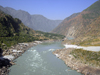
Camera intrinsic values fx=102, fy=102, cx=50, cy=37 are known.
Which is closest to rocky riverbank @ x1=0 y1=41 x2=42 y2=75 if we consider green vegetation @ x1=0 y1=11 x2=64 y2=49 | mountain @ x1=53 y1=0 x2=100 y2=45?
green vegetation @ x1=0 y1=11 x2=64 y2=49

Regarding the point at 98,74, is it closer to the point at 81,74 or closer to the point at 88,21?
the point at 81,74

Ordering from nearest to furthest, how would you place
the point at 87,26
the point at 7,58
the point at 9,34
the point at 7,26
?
the point at 7,58 → the point at 9,34 → the point at 7,26 → the point at 87,26

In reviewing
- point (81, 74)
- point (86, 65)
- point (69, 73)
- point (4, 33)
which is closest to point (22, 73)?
point (69, 73)

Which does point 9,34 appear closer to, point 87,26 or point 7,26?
point 7,26

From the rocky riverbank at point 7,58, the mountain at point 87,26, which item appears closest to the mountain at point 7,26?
the rocky riverbank at point 7,58

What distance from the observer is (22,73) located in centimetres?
2516

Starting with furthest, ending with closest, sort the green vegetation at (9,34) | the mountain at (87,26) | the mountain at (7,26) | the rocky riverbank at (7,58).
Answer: the mountain at (87,26), the mountain at (7,26), the green vegetation at (9,34), the rocky riverbank at (7,58)

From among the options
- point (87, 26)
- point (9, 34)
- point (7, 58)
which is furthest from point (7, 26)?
point (87, 26)

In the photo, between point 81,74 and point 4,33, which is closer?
point 81,74

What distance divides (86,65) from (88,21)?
105 meters

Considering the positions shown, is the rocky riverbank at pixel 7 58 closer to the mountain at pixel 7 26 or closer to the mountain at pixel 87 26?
the mountain at pixel 7 26

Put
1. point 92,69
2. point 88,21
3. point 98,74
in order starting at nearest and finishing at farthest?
point 98,74 → point 92,69 → point 88,21

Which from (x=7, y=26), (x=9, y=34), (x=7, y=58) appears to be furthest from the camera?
(x=7, y=26)

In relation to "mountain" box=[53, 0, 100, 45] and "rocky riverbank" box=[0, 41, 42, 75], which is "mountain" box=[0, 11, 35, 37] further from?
"mountain" box=[53, 0, 100, 45]
